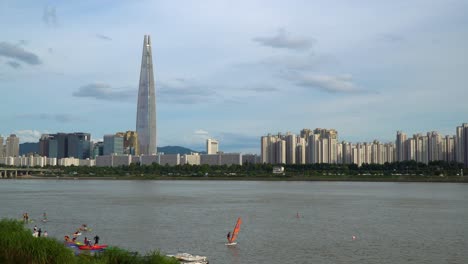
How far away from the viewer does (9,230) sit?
Answer: 2230cm

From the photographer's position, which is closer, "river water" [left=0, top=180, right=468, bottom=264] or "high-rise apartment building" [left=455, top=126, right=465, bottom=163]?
"river water" [left=0, top=180, right=468, bottom=264]

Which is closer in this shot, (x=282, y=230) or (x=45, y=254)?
(x=45, y=254)

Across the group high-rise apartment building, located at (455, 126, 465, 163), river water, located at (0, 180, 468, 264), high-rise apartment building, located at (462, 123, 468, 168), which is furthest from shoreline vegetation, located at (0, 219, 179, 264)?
high-rise apartment building, located at (455, 126, 465, 163)

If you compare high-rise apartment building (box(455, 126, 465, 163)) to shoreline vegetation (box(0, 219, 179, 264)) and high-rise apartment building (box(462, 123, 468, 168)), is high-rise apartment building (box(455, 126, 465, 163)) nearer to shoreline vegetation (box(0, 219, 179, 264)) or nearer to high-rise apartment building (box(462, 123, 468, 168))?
high-rise apartment building (box(462, 123, 468, 168))

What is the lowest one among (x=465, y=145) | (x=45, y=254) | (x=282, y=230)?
(x=282, y=230)

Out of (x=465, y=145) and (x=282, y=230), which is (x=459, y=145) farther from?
(x=282, y=230)

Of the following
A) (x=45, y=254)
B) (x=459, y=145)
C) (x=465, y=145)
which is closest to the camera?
(x=45, y=254)

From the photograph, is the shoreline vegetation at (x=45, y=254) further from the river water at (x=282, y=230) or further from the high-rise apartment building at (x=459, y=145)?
the high-rise apartment building at (x=459, y=145)

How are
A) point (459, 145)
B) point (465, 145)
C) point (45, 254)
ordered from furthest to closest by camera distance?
point (459, 145), point (465, 145), point (45, 254)

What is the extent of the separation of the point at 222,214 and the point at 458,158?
528 feet

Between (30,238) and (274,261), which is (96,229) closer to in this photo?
(274,261)

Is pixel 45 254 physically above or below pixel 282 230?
above

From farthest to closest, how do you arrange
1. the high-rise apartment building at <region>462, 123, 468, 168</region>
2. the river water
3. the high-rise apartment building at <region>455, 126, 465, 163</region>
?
1. the high-rise apartment building at <region>455, 126, 465, 163</region>
2. the high-rise apartment building at <region>462, 123, 468, 168</region>
3. the river water

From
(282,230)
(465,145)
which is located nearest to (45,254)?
(282,230)
